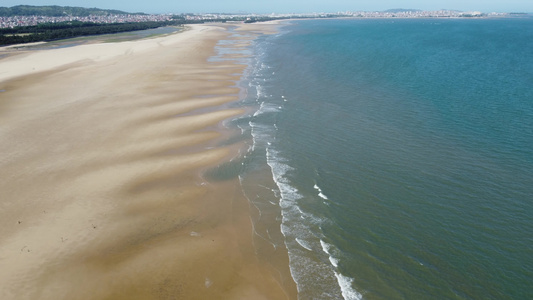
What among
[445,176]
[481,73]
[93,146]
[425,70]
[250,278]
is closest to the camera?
[250,278]

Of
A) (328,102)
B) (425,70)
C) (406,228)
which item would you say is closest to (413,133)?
(328,102)

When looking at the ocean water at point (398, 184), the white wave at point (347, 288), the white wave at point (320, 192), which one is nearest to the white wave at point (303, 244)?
the ocean water at point (398, 184)

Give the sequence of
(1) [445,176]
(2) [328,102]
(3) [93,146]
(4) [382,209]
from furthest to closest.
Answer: (2) [328,102] → (3) [93,146] → (1) [445,176] → (4) [382,209]

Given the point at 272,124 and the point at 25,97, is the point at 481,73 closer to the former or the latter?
the point at 272,124

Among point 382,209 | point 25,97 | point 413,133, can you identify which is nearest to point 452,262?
point 382,209

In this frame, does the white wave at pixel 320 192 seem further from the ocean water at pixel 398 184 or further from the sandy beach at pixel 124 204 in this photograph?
the sandy beach at pixel 124 204

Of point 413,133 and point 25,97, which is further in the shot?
point 25,97

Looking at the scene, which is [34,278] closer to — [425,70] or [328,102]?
[328,102]
